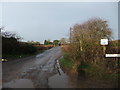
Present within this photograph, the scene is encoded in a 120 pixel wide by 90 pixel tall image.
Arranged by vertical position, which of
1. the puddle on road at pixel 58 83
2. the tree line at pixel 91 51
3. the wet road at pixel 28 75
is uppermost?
the tree line at pixel 91 51

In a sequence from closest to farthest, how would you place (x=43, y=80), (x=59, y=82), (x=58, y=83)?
(x=58, y=83) → (x=59, y=82) → (x=43, y=80)

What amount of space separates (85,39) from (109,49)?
9.62 ft

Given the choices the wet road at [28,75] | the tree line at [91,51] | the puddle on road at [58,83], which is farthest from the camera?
the tree line at [91,51]

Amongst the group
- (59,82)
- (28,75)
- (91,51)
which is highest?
(91,51)

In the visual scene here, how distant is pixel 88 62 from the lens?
12945mm

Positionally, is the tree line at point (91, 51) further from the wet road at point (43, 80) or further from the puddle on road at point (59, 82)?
the puddle on road at point (59, 82)

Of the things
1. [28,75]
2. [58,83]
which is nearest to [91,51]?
[28,75]

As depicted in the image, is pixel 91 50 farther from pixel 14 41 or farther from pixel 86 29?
pixel 14 41

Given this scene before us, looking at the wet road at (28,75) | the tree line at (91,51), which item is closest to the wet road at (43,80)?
the wet road at (28,75)

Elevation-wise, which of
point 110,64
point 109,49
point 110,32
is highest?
point 110,32

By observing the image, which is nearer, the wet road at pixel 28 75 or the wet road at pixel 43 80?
the wet road at pixel 43 80

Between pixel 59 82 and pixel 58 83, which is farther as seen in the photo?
pixel 59 82

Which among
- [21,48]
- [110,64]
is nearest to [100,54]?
[110,64]

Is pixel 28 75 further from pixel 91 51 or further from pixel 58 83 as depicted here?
pixel 91 51
